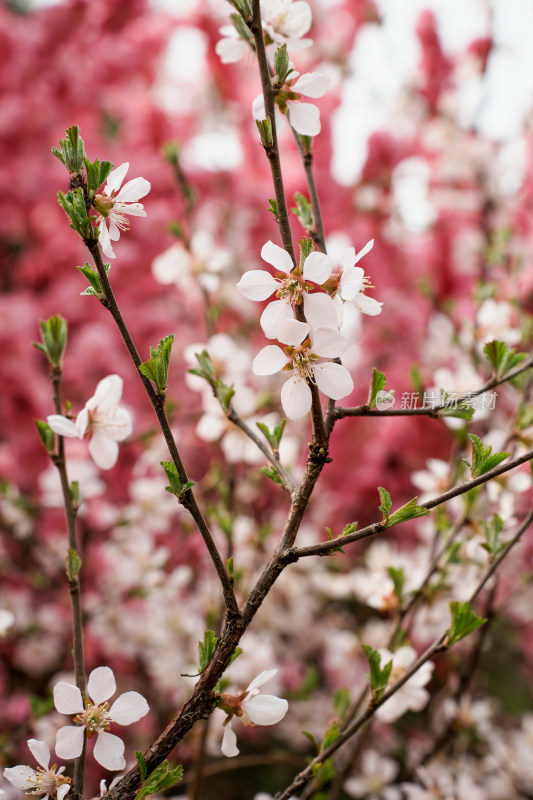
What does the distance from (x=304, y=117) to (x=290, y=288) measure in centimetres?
16

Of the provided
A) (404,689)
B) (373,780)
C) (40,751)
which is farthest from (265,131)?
(373,780)

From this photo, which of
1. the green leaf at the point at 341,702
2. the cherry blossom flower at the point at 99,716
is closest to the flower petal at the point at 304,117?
the cherry blossom flower at the point at 99,716

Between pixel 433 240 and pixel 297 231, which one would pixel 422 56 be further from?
pixel 297 231

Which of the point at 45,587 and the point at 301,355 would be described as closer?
the point at 301,355

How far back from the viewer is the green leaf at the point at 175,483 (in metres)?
0.43

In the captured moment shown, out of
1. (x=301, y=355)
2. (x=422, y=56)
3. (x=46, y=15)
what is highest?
(x=422, y=56)

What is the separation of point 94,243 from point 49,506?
0.75 metres

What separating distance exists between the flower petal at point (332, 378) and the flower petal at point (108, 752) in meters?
0.31

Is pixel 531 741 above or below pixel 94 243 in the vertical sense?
below

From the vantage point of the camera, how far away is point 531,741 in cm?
114

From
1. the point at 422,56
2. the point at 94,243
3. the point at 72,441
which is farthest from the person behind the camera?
the point at 422,56

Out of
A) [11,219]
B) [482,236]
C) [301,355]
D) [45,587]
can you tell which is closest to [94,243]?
[301,355]

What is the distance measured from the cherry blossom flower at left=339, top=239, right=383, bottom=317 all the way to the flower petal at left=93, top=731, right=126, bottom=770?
377mm

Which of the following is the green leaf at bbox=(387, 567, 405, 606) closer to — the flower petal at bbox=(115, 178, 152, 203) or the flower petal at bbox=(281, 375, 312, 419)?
the flower petal at bbox=(281, 375, 312, 419)
